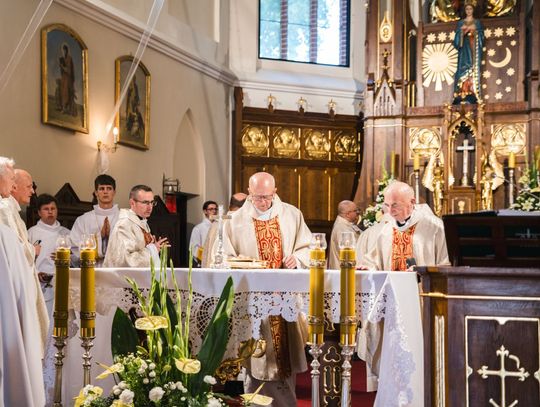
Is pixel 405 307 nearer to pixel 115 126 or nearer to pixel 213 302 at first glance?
pixel 213 302

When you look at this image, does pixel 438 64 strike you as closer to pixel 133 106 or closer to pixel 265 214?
pixel 133 106

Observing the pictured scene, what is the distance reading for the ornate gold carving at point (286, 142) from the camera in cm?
1538

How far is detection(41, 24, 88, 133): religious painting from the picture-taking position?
10.3m

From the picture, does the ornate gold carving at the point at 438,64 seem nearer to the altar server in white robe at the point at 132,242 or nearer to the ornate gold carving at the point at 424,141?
the ornate gold carving at the point at 424,141

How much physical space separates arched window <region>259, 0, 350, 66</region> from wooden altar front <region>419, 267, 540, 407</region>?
40.6 feet

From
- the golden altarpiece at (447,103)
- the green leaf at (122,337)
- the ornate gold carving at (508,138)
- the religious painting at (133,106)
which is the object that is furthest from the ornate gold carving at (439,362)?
the ornate gold carving at (508,138)

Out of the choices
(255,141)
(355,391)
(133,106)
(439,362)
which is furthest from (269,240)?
(255,141)

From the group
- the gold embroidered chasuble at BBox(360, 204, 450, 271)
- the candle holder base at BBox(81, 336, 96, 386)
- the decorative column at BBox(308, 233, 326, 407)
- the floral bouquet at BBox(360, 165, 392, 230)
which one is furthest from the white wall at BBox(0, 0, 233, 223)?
the decorative column at BBox(308, 233, 326, 407)

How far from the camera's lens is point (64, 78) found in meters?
10.7

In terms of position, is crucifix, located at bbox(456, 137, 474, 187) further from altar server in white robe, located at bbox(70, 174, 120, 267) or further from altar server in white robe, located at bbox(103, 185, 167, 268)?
altar server in white robe, located at bbox(103, 185, 167, 268)

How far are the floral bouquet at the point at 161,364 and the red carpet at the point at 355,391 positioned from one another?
292 cm

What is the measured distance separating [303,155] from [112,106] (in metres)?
4.56

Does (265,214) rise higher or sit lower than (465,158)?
lower

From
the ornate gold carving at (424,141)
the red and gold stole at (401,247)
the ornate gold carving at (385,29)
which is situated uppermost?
the ornate gold carving at (385,29)
